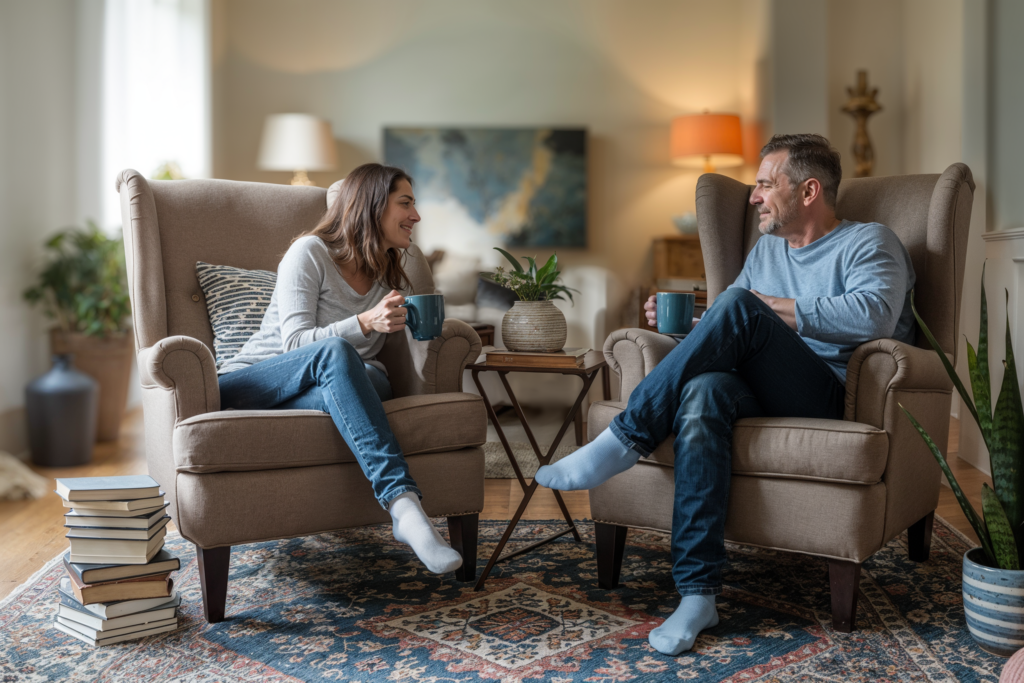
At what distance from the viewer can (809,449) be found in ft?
5.16

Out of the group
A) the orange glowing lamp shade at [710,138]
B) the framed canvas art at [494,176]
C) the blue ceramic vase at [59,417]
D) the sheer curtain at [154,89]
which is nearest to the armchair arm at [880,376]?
the blue ceramic vase at [59,417]

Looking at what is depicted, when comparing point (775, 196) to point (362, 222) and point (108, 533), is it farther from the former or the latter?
point (108, 533)

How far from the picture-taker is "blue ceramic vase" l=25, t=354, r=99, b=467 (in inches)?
120

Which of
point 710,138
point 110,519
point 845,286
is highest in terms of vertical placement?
point 710,138

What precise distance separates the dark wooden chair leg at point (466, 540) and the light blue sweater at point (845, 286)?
855 millimetres

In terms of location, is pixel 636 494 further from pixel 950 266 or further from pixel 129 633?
pixel 129 633

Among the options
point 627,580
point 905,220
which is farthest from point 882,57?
point 627,580

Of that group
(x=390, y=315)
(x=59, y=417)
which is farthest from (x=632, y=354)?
(x=59, y=417)

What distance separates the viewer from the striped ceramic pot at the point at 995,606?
1.44m

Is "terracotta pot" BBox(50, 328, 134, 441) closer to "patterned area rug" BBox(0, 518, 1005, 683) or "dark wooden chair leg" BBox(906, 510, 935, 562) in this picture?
"patterned area rug" BBox(0, 518, 1005, 683)

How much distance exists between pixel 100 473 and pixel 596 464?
6.84 feet

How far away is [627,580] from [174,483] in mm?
1016

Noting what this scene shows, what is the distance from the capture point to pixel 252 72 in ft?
15.6

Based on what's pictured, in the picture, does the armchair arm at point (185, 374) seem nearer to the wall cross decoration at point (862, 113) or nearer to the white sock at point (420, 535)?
the white sock at point (420, 535)
